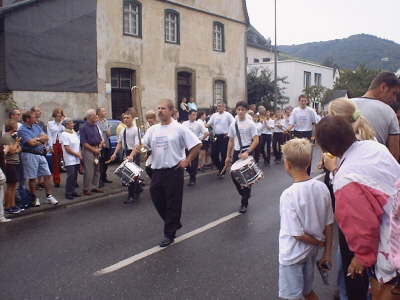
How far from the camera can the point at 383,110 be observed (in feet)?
13.6

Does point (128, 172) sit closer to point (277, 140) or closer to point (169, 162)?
point (169, 162)

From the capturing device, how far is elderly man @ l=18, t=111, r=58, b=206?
26.5ft

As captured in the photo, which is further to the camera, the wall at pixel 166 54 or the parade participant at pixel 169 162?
the wall at pixel 166 54

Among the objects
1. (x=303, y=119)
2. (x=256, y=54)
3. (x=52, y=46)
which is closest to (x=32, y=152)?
(x=303, y=119)

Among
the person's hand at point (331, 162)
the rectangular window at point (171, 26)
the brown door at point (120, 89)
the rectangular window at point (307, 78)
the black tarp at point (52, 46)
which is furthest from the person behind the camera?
the rectangular window at point (307, 78)

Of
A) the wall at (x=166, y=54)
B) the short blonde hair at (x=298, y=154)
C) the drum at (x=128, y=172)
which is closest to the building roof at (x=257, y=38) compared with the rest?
the wall at (x=166, y=54)

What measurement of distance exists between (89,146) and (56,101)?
921 cm

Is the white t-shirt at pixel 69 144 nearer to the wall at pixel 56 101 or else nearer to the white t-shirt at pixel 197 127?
the white t-shirt at pixel 197 127

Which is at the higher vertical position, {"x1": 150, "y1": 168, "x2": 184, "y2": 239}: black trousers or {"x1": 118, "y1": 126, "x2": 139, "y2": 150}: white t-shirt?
{"x1": 118, "y1": 126, "x2": 139, "y2": 150}: white t-shirt

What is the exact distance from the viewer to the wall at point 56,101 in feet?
54.5

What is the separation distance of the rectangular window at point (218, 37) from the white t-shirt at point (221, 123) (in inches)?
545

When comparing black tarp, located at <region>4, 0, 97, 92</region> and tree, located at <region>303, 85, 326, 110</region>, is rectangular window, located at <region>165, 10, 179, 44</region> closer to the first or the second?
black tarp, located at <region>4, 0, 97, 92</region>

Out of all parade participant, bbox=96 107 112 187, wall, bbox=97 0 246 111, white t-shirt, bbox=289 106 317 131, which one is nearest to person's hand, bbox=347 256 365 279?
white t-shirt, bbox=289 106 317 131

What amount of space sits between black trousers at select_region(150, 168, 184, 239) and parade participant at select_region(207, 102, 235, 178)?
645 centimetres
